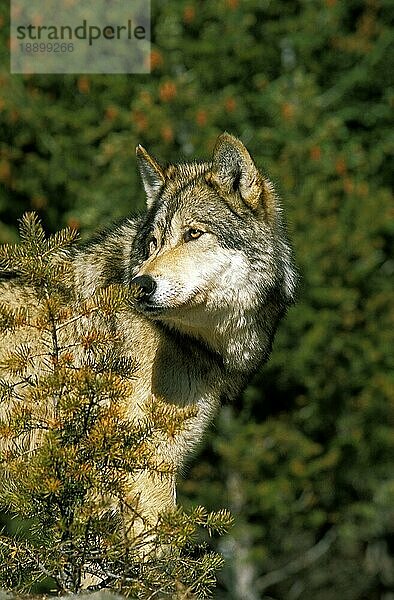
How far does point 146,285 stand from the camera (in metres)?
5.23

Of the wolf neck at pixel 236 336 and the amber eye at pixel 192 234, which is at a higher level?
the amber eye at pixel 192 234

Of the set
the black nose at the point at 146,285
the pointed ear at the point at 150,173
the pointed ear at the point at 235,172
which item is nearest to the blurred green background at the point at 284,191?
the pointed ear at the point at 150,173

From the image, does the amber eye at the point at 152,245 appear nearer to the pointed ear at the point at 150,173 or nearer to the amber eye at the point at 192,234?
the amber eye at the point at 192,234

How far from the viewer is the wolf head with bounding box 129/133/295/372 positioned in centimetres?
558

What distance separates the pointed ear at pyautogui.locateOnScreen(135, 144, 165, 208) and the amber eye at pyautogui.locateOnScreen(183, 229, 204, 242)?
0.52 m

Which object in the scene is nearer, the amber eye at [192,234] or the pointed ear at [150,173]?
the amber eye at [192,234]

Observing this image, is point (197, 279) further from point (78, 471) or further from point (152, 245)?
point (78, 471)

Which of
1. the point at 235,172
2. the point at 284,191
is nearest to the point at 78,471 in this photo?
the point at 235,172

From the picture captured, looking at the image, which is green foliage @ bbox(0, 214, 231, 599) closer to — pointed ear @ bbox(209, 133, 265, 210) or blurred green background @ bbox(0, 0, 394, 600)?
pointed ear @ bbox(209, 133, 265, 210)

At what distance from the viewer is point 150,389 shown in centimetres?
570

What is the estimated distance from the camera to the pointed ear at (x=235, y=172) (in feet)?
19.3

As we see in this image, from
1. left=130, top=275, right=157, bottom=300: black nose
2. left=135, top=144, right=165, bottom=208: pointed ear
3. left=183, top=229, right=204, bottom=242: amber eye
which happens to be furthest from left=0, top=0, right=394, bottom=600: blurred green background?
left=130, top=275, right=157, bottom=300: black nose

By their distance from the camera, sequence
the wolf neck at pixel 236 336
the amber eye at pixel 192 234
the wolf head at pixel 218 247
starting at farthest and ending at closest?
the wolf neck at pixel 236 336, the amber eye at pixel 192 234, the wolf head at pixel 218 247

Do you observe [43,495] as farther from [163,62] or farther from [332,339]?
[163,62]
